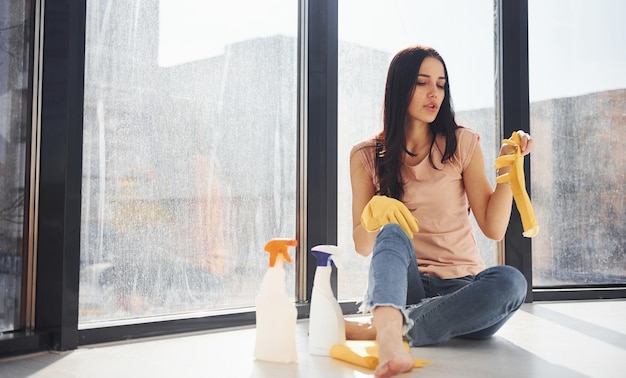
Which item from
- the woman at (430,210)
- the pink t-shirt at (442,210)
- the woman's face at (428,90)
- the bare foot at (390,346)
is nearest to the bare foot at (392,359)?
the bare foot at (390,346)

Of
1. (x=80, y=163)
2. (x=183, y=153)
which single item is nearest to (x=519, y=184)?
(x=183, y=153)

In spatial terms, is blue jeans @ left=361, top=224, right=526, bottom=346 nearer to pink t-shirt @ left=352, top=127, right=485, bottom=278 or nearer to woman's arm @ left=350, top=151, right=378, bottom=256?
pink t-shirt @ left=352, top=127, right=485, bottom=278

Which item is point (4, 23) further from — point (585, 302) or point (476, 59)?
point (585, 302)

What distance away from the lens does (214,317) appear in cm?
182

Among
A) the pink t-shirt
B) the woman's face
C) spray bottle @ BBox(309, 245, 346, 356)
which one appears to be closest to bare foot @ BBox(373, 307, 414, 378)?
spray bottle @ BBox(309, 245, 346, 356)

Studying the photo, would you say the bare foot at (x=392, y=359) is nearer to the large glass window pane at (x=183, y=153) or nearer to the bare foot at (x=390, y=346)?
the bare foot at (x=390, y=346)

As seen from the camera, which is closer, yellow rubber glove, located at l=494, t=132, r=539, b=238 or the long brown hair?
yellow rubber glove, located at l=494, t=132, r=539, b=238

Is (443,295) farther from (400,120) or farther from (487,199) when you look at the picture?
(400,120)

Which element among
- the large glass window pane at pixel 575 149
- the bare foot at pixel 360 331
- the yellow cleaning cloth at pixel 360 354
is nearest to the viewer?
the yellow cleaning cloth at pixel 360 354

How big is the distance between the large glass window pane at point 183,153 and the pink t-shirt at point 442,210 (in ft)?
1.28

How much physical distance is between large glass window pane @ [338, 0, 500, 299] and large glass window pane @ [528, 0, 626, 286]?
0.54ft

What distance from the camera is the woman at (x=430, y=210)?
144 centimetres

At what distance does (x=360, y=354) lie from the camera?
1331 mm

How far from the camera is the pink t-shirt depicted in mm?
1637
